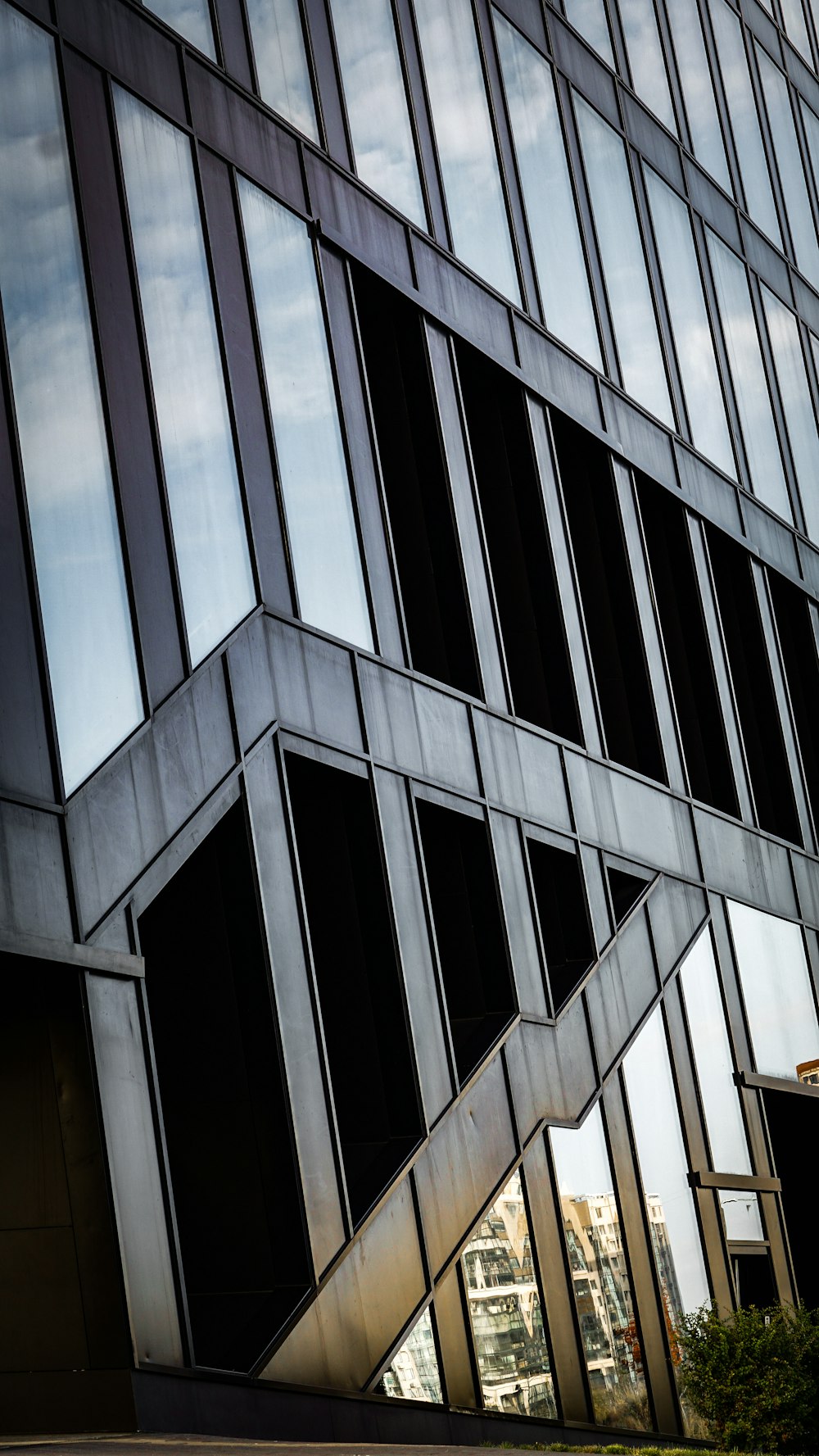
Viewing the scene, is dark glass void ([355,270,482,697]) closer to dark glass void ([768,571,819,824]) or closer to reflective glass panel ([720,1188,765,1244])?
reflective glass panel ([720,1188,765,1244])

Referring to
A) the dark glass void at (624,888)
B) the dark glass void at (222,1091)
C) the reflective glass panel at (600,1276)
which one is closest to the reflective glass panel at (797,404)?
the dark glass void at (624,888)

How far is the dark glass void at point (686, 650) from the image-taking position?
25047mm

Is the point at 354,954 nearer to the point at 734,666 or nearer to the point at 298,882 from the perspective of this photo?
the point at 298,882

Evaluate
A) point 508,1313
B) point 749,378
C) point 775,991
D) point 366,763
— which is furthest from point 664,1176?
point 749,378

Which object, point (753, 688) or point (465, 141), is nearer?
point (465, 141)

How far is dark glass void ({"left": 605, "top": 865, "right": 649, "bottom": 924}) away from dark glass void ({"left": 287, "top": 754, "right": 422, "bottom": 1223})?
5.88 meters

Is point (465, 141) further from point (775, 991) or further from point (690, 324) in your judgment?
point (775, 991)

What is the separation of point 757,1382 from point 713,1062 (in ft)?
20.2

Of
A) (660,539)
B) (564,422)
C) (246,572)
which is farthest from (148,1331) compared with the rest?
(660,539)

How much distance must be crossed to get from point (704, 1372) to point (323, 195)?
13.4 meters

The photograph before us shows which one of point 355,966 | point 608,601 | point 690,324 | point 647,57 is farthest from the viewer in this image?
point 647,57

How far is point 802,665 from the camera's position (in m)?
30.1

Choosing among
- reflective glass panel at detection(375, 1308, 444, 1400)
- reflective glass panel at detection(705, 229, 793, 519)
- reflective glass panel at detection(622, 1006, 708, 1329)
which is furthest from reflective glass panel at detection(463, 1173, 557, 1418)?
reflective glass panel at detection(705, 229, 793, 519)

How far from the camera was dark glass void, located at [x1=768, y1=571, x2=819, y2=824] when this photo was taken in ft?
95.1
